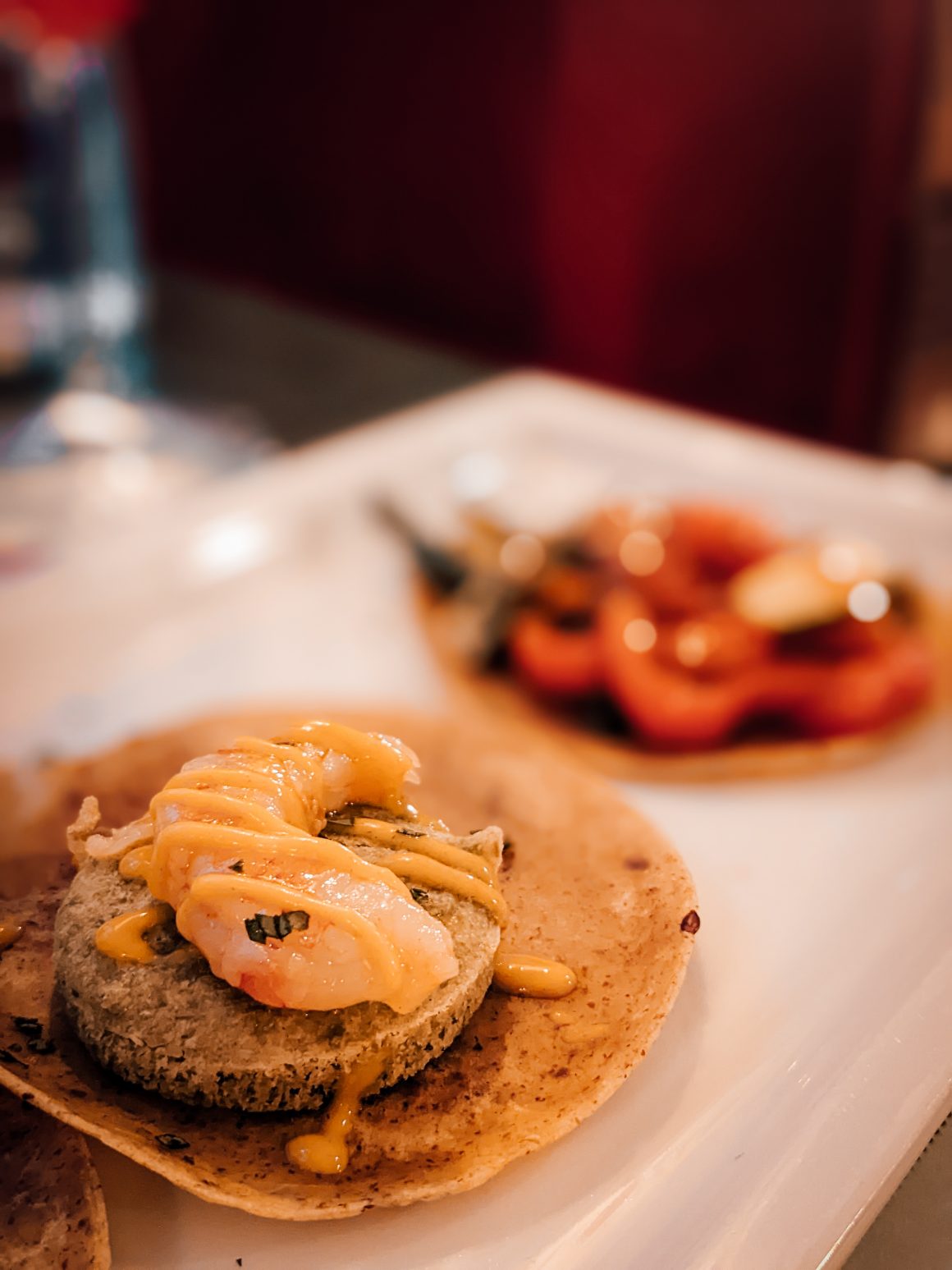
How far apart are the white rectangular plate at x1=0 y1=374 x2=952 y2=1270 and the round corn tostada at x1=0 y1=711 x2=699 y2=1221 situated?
0.18 feet

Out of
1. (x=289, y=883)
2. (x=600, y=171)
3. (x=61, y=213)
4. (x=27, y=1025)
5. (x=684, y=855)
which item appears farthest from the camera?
(x=600, y=171)

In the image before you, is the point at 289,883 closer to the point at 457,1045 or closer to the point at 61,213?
the point at 457,1045

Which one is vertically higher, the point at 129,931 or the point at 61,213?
the point at 61,213

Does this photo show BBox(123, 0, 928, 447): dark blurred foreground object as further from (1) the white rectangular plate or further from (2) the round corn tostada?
(2) the round corn tostada

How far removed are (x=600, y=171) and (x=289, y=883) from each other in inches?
126

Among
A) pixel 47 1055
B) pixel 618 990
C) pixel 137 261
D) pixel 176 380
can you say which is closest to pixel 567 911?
pixel 618 990

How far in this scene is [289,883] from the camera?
2.89ft

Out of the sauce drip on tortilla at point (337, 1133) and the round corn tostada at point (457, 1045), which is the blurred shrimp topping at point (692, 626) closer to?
the round corn tostada at point (457, 1045)

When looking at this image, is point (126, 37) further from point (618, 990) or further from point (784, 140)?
point (618, 990)

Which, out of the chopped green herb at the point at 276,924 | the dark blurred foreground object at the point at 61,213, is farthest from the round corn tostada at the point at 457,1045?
the dark blurred foreground object at the point at 61,213

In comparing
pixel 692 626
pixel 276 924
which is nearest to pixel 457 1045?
pixel 276 924

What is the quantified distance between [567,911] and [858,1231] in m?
0.35

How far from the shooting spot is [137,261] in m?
4.44

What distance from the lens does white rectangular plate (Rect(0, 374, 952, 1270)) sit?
999 mm
